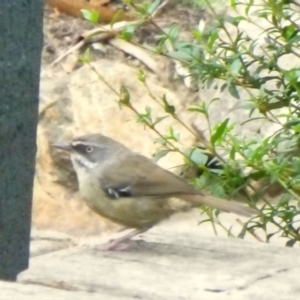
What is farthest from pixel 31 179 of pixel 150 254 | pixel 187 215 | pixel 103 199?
pixel 187 215

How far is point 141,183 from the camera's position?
3.77m

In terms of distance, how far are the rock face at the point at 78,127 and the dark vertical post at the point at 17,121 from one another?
4.15 m

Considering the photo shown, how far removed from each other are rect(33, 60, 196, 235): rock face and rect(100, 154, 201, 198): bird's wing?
2.84 metres

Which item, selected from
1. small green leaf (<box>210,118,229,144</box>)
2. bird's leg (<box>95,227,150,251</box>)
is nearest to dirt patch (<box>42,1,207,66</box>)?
small green leaf (<box>210,118,229,144</box>)

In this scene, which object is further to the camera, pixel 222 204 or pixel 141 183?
pixel 141 183

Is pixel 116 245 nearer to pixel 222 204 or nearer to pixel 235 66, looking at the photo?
pixel 222 204

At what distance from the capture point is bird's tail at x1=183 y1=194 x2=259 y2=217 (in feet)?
11.6

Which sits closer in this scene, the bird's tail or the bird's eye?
the bird's tail

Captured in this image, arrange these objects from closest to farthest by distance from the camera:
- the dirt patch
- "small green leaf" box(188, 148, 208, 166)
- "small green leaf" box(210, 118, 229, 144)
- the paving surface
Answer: the paving surface < "small green leaf" box(210, 118, 229, 144) < "small green leaf" box(188, 148, 208, 166) < the dirt patch

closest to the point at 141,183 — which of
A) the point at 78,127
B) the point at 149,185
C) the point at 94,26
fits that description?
A: the point at 149,185

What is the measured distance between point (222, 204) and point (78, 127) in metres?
3.55

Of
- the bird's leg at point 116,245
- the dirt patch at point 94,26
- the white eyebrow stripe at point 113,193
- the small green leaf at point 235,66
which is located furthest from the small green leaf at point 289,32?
the dirt patch at point 94,26

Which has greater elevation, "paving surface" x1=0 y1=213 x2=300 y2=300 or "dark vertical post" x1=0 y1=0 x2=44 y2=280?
"dark vertical post" x1=0 y1=0 x2=44 y2=280

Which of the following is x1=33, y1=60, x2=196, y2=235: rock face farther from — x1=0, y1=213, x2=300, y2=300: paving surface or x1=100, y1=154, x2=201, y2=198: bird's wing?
x1=0, y1=213, x2=300, y2=300: paving surface
